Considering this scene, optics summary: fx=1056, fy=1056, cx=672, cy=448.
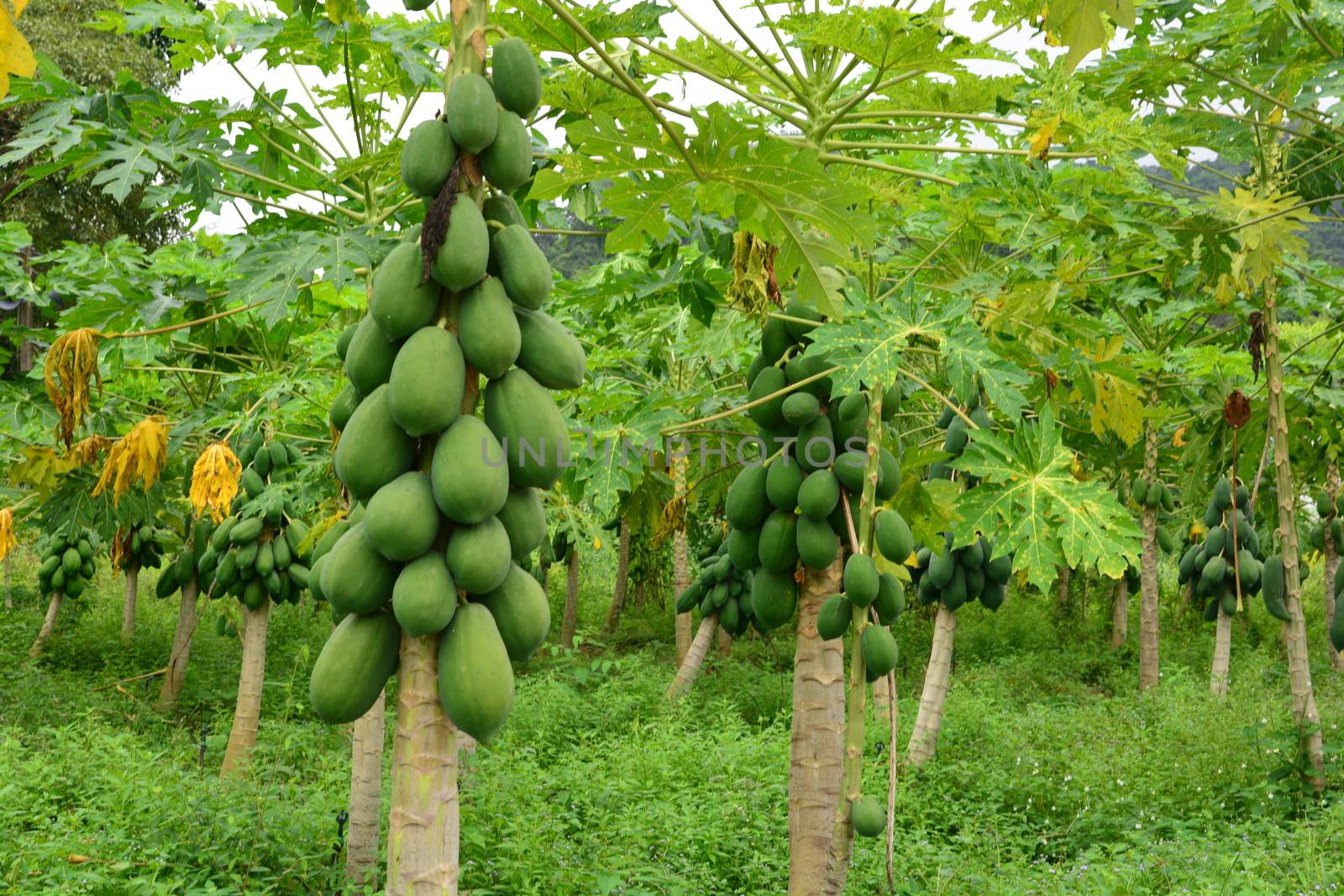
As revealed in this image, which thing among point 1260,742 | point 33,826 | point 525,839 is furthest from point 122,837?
point 1260,742

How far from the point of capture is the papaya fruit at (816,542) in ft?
8.82

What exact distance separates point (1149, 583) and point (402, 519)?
8381mm

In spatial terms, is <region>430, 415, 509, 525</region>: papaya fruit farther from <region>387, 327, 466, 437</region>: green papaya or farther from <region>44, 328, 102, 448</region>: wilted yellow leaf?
<region>44, 328, 102, 448</region>: wilted yellow leaf

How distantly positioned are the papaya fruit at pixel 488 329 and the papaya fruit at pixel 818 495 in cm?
134

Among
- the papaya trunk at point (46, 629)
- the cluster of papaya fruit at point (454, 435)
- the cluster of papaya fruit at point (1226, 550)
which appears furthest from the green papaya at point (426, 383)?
the papaya trunk at point (46, 629)

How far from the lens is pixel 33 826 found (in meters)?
5.12

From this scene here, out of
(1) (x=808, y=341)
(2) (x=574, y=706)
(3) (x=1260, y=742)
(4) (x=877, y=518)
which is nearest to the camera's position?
(4) (x=877, y=518)

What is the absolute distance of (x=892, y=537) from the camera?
2648mm

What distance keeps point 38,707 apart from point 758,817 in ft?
20.5

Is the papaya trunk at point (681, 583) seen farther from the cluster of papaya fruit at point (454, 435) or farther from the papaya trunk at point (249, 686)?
the cluster of papaya fruit at point (454, 435)

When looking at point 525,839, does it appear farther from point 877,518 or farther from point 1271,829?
point 1271,829

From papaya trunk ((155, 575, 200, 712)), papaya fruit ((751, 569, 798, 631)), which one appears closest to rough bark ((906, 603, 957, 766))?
papaya fruit ((751, 569, 798, 631))

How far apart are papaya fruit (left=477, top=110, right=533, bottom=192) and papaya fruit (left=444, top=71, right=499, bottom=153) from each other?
0.02 metres

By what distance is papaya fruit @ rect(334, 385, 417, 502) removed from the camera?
143cm
